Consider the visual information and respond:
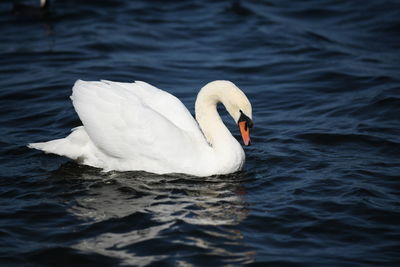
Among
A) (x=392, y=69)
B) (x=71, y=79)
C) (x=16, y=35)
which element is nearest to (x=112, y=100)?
(x=71, y=79)

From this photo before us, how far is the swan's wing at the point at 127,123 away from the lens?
321 inches

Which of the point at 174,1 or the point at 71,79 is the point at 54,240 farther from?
the point at 174,1

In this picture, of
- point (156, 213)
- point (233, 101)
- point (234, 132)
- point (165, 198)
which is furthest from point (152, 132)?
point (234, 132)

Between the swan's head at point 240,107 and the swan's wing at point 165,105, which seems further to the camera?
the swan's wing at point 165,105

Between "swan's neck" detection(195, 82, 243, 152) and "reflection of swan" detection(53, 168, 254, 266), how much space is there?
0.42 m

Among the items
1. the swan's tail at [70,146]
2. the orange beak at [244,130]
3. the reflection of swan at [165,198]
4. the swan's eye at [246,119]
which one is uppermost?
the swan's eye at [246,119]

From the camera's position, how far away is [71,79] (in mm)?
13305

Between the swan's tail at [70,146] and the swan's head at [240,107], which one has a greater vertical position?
the swan's head at [240,107]

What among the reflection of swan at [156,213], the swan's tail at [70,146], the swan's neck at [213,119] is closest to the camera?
the reflection of swan at [156,213]

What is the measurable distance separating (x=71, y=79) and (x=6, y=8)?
7.25 m

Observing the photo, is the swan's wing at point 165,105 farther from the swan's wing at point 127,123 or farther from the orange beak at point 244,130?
the orange beak at point 244,130

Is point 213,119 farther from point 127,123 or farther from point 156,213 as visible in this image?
point 156,213

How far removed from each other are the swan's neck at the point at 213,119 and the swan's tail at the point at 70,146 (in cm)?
153

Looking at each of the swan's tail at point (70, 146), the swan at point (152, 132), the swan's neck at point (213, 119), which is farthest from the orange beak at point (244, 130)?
the swan's tail at point (70, 146)
